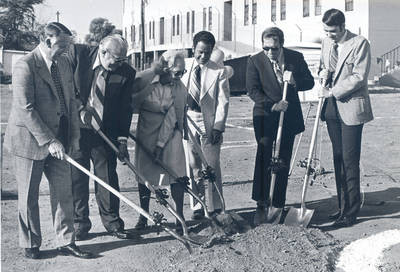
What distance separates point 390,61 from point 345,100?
55.7 feet

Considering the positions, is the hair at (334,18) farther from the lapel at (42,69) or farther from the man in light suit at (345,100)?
the lapel at (42,69)

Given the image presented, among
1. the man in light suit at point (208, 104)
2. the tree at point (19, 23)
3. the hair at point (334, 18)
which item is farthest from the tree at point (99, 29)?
the hair at point (334, 18)

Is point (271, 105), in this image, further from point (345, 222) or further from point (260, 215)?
point (345, 222)

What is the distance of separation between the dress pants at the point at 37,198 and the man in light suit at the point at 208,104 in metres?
1.43

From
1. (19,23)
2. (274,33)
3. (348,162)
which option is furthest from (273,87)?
(19,23)

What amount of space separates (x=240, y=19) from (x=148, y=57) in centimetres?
1079

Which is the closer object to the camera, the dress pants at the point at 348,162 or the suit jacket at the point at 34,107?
the suit jacket at the point at 34,107

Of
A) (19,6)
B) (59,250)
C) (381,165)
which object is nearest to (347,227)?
(59,250)

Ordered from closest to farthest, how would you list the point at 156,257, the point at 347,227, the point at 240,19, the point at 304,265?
the point at 304,265
the point at 156,257
the point at 347,227
the point at 240,19

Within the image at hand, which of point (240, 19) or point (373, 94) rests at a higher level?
point (240, 19)

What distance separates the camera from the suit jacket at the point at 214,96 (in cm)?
631

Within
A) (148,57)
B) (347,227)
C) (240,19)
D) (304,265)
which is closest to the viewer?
(304,265)

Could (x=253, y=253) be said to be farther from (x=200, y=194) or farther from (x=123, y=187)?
(x=123, y=187)

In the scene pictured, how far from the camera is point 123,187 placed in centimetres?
823
